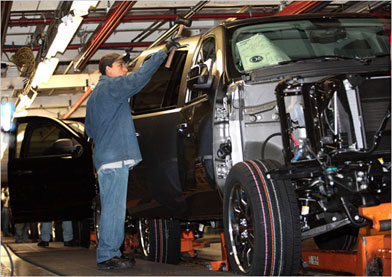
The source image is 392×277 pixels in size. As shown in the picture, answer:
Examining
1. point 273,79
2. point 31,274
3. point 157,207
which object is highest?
point 273,79

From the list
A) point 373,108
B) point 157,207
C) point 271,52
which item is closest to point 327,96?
point 373,108

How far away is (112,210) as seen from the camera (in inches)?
258

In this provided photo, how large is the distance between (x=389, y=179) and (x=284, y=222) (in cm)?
75

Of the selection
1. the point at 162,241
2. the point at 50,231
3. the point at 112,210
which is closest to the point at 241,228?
the point at 112,210

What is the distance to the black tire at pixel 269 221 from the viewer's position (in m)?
4.86

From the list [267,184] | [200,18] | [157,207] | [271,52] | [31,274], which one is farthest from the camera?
[200,18]

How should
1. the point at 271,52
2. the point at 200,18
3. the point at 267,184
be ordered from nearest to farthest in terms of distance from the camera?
the point at 267,184, the point at 271,52, the point at 200,18

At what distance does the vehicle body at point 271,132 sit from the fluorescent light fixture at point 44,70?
565cm

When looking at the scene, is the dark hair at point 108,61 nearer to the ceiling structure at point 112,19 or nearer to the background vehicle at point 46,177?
the ceiling structure at point 112,19

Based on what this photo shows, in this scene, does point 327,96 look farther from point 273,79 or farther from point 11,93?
point 11,93

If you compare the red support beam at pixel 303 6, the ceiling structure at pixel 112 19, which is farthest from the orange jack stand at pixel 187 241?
the red support beam at pixel 303 6

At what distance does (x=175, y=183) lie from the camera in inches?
267

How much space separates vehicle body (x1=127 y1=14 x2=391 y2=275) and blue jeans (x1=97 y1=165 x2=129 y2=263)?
21.1 inches

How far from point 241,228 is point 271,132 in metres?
0.80
